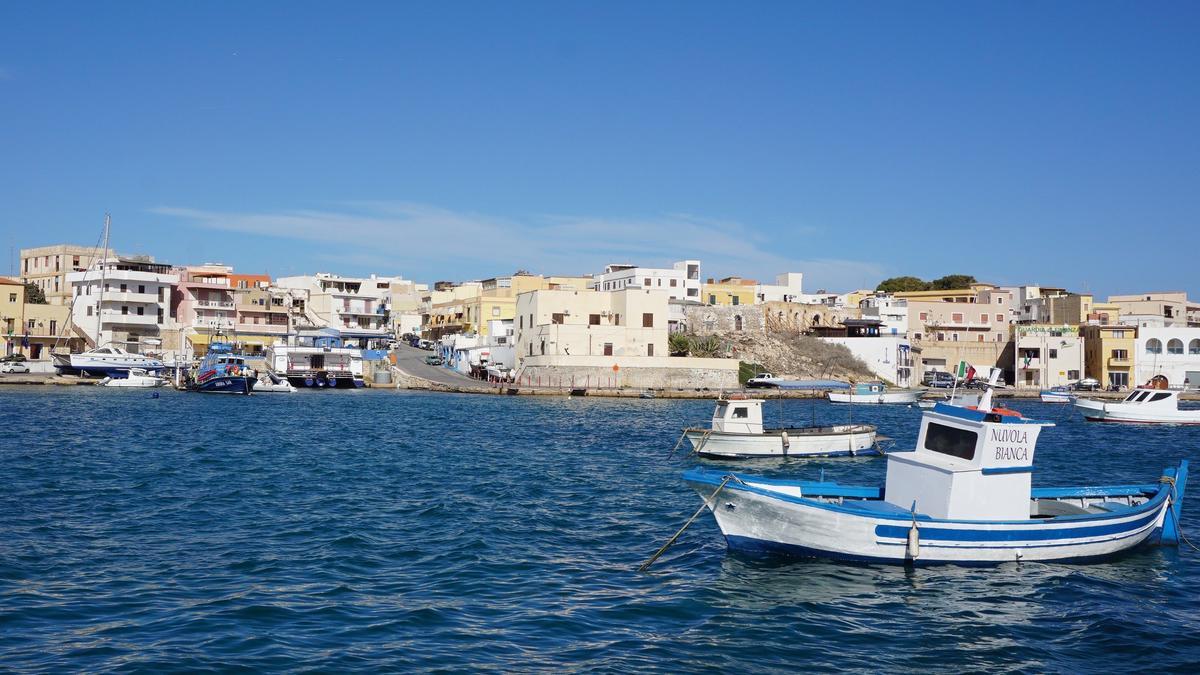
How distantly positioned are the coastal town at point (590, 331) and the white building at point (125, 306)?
15 cm

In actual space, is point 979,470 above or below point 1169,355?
below

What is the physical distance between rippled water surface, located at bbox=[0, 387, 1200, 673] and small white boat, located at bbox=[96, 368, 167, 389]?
4051 cm

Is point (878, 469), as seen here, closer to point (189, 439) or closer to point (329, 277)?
point (189, 439)

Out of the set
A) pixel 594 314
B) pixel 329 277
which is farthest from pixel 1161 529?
pixel 329 277

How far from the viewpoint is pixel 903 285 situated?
441ft

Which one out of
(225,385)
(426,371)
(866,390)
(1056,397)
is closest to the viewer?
(225,385)

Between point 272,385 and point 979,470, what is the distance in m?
59.1

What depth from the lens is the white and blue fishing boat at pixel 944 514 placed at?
1675 centimetres

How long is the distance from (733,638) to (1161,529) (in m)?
11.1

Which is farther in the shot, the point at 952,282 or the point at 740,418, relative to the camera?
the point at 952,282

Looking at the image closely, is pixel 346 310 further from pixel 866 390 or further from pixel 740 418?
pixel 740 418

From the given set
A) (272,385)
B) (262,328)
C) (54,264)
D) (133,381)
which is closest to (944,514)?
(272,385)

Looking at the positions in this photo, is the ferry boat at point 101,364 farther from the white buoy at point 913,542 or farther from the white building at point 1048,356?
the white building at point 1048,356

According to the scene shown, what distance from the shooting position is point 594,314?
245 ft
